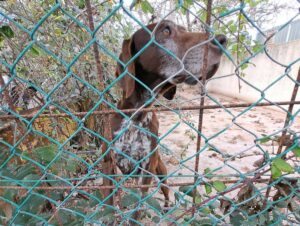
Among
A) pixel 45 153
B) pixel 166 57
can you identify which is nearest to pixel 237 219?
pixel 45 153

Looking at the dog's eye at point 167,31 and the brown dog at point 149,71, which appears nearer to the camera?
the brown dog at point 149,71

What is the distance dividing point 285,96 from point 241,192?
695 cm

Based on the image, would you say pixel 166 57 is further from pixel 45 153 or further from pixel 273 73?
pixel 273 73

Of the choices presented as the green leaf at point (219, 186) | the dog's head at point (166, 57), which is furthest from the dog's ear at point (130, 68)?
the green leaf at point (219, 186)

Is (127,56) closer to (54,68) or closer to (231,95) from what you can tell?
(54,68)

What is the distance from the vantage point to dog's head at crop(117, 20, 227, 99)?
5.89ft

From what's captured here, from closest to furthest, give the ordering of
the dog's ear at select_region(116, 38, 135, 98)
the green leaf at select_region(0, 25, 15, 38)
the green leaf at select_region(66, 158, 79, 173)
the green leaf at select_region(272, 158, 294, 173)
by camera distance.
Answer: the green leaf at select_region(272, 158, 294, 173) → the green leaf at select_region(0, 25, 15, 38) → the green leaf at select_region(66, 158, 79, 173) → the dog's ear at select_region(116, 38, 135, 98)

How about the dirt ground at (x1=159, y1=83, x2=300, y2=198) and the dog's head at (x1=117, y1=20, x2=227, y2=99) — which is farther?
the dirt ground at (x1=159, y1=83, x2=300, y2=198)

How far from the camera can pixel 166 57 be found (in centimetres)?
215

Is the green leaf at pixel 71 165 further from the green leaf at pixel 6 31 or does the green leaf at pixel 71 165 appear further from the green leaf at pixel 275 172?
the green leaf at pixel 275 172

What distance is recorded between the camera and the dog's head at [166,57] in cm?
180

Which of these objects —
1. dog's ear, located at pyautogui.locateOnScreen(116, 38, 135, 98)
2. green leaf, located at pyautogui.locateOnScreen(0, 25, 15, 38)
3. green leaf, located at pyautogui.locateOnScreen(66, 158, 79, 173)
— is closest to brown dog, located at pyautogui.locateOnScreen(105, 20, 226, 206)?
dog's ear, located at pyautogui.locateOnScreen(116, 38, 135, 98)

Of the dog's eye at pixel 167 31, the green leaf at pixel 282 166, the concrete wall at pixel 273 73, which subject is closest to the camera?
the green leaf at pixel 282 166

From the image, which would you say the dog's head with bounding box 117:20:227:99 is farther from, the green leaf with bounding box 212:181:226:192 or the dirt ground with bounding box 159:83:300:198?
the green leaf with bounding box 212:181:226:192
